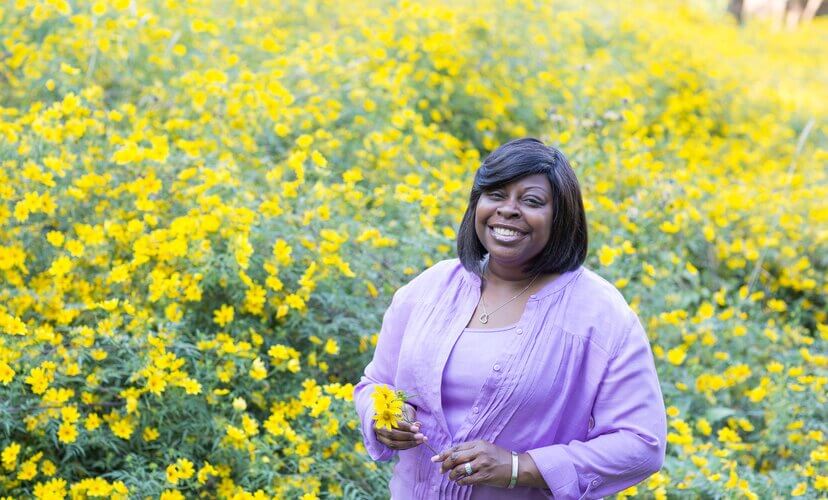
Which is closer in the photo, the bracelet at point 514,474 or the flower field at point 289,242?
the bracelet at point 514,474

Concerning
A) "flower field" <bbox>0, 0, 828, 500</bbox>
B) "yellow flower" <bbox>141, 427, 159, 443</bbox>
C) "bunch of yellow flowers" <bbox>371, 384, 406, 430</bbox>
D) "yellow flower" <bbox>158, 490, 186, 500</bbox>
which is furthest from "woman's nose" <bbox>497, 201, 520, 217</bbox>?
"yellow flower" <bbox>141, 427, 159, 443</bbox>

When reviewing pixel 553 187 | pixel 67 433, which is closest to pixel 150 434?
pixel 67 433

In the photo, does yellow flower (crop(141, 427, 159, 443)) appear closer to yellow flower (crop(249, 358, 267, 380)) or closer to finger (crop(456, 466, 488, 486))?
yellow flower (crop(249, 358, 267, 380))

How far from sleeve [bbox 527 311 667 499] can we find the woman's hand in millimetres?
224

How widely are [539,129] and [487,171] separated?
4.42 m

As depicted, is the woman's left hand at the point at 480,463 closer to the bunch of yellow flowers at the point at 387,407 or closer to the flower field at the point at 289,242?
the bunch of yellow flowers at the point at 387,407

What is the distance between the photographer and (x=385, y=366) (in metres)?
2.16

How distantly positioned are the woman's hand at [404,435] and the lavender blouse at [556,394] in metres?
Result: 0.05

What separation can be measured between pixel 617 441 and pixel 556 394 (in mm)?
148

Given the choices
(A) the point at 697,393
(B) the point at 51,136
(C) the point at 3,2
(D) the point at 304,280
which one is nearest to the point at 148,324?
(D) the point at 304,280

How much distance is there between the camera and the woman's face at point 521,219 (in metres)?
1.95

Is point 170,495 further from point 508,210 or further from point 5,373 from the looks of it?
point 508,210

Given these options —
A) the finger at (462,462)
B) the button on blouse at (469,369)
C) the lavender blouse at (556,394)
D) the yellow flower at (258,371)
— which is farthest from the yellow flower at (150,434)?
the finger at (462,462)

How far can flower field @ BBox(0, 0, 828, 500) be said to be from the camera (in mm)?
2881
